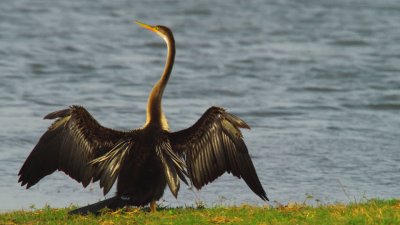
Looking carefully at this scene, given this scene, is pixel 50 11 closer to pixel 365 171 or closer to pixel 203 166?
pixel 365 171

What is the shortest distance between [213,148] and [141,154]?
0.76 m

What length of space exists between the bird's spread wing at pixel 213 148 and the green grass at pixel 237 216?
40cm

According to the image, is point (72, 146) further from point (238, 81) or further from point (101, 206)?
point (238, 81)

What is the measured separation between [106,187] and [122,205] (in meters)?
0.31

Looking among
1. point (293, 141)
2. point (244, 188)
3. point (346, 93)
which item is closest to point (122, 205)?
point (244, 188)

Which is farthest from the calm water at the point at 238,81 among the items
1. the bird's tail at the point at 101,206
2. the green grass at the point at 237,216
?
the bird's tail at the point at 101,206

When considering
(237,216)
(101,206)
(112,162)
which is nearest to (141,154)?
(112,162)

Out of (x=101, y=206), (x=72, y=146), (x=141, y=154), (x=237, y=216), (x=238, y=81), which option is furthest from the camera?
(x=238, y=81)

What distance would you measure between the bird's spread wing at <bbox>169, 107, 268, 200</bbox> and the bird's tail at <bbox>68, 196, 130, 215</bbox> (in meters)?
0.75

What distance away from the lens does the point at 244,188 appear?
40.5 ft

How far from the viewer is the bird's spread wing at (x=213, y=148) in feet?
31.6

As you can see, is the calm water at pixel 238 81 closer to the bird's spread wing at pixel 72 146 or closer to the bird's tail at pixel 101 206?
the bird's spread wing at pixel 72 146

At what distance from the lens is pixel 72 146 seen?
9.67 metres

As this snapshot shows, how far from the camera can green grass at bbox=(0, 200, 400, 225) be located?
876 centimetres
